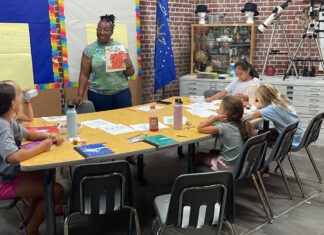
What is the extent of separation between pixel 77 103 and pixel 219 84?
2654 mm

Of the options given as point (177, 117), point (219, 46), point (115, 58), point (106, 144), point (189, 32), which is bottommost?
point (106, 144)

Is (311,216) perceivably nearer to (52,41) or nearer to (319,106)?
(319,106)

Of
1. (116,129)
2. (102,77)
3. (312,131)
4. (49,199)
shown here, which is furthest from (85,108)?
(312,131)

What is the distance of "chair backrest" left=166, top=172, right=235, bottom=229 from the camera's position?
1.94 meters

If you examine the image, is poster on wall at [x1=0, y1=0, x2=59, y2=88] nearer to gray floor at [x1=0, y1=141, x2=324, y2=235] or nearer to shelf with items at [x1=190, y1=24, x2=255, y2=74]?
gray floor at [x1=0, y1=141, x2=324, y2=235]

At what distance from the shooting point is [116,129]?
9.43 ft

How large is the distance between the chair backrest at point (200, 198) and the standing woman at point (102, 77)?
87.5 inches

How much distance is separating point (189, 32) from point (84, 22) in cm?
232

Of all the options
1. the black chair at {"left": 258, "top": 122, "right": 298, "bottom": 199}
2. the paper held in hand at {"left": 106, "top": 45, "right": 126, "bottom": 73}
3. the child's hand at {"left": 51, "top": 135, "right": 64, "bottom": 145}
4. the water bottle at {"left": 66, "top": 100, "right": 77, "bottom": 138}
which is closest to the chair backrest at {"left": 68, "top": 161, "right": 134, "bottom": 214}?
the child's hand at {"left": 51, "top": 135, "right": 64, "bottom": 145}

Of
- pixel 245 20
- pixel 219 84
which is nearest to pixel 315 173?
pixel 219 84

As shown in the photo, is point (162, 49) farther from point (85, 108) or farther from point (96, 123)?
point (96, 123)

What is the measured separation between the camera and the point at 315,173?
13.0 ft

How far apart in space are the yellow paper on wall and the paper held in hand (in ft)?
3.32

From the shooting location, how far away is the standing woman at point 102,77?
393 centimetres
